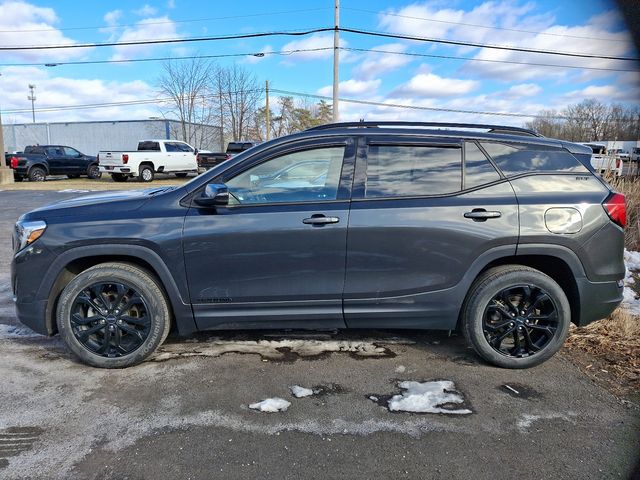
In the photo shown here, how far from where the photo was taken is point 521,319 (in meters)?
3.55

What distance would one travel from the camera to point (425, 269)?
11.3 feet

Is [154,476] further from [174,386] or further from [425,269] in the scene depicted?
[425,269]

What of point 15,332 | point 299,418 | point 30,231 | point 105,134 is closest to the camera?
point 299,418

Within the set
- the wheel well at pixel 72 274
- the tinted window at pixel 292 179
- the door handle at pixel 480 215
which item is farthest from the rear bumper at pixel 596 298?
the wheel well at pixel 72 274

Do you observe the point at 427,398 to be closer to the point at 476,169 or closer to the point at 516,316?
the point at 516,316

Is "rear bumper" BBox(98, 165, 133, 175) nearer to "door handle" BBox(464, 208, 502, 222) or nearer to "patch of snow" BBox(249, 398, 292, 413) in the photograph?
"patch of snow" BBox(249, 398, 292, 413)

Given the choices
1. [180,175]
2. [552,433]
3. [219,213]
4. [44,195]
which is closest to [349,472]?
[552,433]

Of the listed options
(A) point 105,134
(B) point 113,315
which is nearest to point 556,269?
(B) point 113,315

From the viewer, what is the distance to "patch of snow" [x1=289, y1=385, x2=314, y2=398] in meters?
3.18

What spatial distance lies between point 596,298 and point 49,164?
85.8 feet

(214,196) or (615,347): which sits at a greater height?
(214,196)

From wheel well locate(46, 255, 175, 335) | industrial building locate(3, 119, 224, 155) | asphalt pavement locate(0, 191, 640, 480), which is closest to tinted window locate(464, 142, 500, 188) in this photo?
asphalt pavement locate(0, 191, 640, 480)

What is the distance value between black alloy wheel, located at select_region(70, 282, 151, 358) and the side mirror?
0.87 meters

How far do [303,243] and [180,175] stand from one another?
24.8 metres
